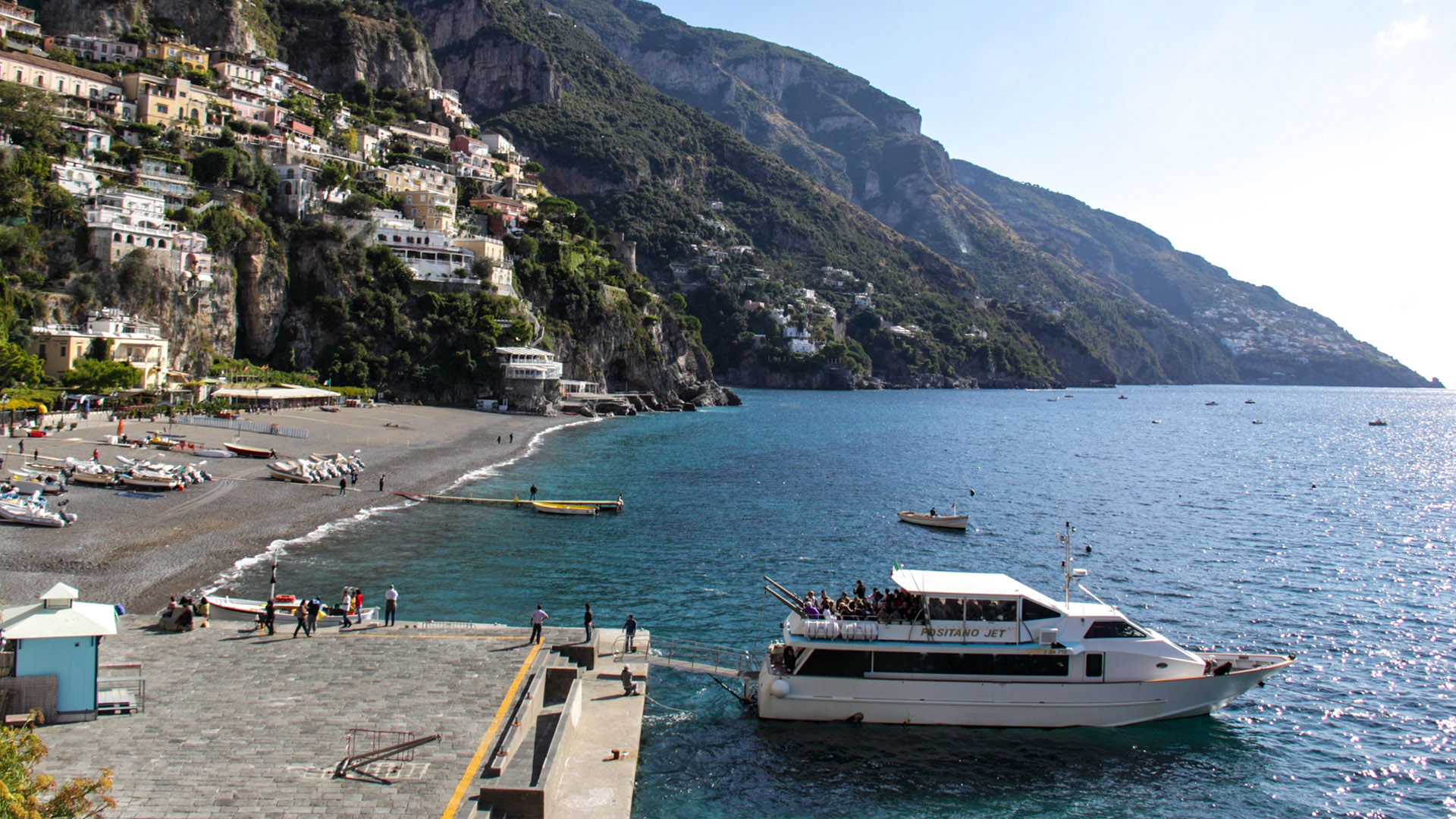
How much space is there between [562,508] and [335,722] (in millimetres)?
25819

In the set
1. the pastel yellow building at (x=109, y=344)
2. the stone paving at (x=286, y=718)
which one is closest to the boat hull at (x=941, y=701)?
the stone paving at (x=286, y=718)

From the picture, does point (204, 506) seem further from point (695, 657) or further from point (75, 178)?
point (75, 178)

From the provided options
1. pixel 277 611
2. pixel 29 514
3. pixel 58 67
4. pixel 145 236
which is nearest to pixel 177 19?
pixel 58 67

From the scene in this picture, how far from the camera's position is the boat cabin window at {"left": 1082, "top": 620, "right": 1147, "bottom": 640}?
1939 cm

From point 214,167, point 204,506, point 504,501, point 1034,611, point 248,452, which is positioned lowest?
point 504,501

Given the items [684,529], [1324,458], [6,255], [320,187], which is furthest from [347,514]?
[1324,458]

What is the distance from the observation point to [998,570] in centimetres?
3312

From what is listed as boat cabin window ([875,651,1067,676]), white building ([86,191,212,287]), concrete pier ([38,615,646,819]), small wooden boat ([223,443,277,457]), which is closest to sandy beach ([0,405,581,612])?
small wooden boat ([223,443,277,457])

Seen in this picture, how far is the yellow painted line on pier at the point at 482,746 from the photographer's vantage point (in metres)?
11.7

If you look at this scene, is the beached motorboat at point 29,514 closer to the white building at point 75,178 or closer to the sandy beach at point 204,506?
the sandy beach at point 204,506

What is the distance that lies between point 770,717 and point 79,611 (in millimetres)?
13525

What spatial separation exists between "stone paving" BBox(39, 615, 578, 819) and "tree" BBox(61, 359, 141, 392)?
4327 cm

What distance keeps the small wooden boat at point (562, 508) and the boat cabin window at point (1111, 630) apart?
84.8 feet

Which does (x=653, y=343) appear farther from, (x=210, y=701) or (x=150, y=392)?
(x=210, y=701)
